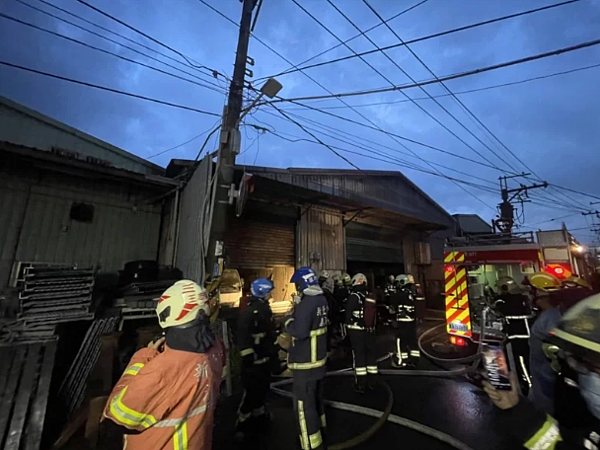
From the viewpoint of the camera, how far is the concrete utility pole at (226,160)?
5105 millimetres

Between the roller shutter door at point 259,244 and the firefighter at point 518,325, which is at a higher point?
the roller shutter door at point 259,244

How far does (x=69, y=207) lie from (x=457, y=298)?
385 inches

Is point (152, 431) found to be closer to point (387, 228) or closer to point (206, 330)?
point (206, 330)

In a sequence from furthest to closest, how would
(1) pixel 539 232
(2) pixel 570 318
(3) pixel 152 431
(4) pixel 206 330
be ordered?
(1) pixel 539 232
(4) pixel 206 330
(3) pixel 152 431
(2) pixel 570 318

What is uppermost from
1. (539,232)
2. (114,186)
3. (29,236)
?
(114,186)

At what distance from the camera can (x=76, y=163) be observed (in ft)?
17.9

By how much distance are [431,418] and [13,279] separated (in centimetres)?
802

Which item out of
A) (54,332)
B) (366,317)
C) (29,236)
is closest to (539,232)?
(366,317)

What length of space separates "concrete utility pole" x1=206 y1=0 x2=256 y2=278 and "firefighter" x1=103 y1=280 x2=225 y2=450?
10.9 ft

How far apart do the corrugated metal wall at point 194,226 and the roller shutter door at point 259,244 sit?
1394mm

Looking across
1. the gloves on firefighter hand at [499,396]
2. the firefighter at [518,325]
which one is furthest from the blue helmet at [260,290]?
the firefighter at [518,325]

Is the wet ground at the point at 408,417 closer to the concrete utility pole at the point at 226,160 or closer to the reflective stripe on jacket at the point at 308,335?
the reflective stripe on jacket at the point at 308,335

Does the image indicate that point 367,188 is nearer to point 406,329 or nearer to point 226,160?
point 406,329

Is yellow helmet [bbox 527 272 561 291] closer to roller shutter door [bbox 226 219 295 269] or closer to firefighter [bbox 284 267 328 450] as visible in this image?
firefighter [bbox 284 267 328 450]
